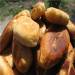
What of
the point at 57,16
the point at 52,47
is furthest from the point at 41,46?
the point at 57,16

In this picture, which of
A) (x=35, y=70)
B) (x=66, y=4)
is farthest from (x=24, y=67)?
(x=66, y=4)

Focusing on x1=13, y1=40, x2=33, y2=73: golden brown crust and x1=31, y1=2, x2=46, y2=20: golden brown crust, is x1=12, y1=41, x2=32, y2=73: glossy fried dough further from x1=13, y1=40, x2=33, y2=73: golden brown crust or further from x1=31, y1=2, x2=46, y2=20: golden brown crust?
x1=31, y1=2, x2=46, y2=20: golden brown crust

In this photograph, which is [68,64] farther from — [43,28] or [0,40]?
[0,40]

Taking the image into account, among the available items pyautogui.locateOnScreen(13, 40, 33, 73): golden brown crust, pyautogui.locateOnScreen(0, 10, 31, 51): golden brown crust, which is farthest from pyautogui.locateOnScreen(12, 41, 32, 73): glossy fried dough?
pyautogui.locateOnScreen(0, 10, 31, 51): golden brown crust

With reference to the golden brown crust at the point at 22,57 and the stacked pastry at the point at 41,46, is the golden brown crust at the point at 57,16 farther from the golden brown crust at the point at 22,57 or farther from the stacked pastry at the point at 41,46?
the golden brown crust at the point at 22,57

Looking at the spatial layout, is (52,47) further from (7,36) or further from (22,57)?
(7,36)

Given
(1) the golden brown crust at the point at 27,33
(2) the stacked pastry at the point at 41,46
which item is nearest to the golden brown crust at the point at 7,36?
(2) the stacked pastry at the point at 41,46
